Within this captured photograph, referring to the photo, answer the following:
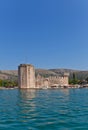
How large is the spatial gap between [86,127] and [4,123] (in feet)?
A: 19.7

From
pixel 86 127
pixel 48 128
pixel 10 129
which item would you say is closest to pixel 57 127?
pixel 48 128

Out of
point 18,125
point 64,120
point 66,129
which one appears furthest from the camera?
point 64,120

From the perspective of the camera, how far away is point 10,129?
19.1 metres

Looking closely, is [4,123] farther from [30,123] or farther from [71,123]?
[71,123]

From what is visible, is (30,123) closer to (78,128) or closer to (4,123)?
(4,123)

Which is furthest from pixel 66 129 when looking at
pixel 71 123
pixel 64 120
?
pixel 64 120

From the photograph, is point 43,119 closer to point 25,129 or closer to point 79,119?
point 79,119

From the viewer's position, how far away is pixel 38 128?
63.6 ft

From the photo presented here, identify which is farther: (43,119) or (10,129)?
(43,119)

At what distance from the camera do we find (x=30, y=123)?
2141cm

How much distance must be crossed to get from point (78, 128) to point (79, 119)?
3.93 m

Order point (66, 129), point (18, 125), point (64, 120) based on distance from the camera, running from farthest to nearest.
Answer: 1. point (64, 120)
2. point (18, 125)
3. point (66, 129)

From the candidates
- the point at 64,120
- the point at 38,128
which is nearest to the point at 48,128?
the point at 38,128

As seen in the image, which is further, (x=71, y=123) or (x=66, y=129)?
(x=71, y=123)
